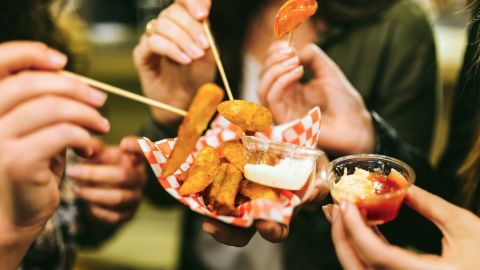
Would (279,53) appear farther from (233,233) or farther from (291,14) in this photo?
(233,233)

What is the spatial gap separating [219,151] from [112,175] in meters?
0.51

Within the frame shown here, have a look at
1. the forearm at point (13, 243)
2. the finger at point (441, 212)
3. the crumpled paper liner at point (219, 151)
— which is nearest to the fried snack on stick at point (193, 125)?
the crumpled paper liner at point (219, 151)

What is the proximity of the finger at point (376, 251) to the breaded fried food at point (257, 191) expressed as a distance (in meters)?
0.28

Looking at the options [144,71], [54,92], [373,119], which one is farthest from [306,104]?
[54,92]

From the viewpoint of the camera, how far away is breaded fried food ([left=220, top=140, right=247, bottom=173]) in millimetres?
1419

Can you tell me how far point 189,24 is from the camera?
1.63 m

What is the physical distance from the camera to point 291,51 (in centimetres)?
158

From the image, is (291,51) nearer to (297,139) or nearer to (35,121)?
(297,139)

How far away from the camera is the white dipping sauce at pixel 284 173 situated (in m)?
1.27

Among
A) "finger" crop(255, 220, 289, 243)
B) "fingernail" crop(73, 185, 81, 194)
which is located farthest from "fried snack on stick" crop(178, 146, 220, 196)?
"fingernail" crop(73, 185, 81, 194)

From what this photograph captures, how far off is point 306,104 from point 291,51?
1.09ft

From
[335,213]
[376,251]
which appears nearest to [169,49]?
[335,213]

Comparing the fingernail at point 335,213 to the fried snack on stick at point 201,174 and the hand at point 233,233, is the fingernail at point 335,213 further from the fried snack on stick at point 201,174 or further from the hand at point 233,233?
the fried snack on stick at point 201,174

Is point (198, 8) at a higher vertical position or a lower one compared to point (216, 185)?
higher
